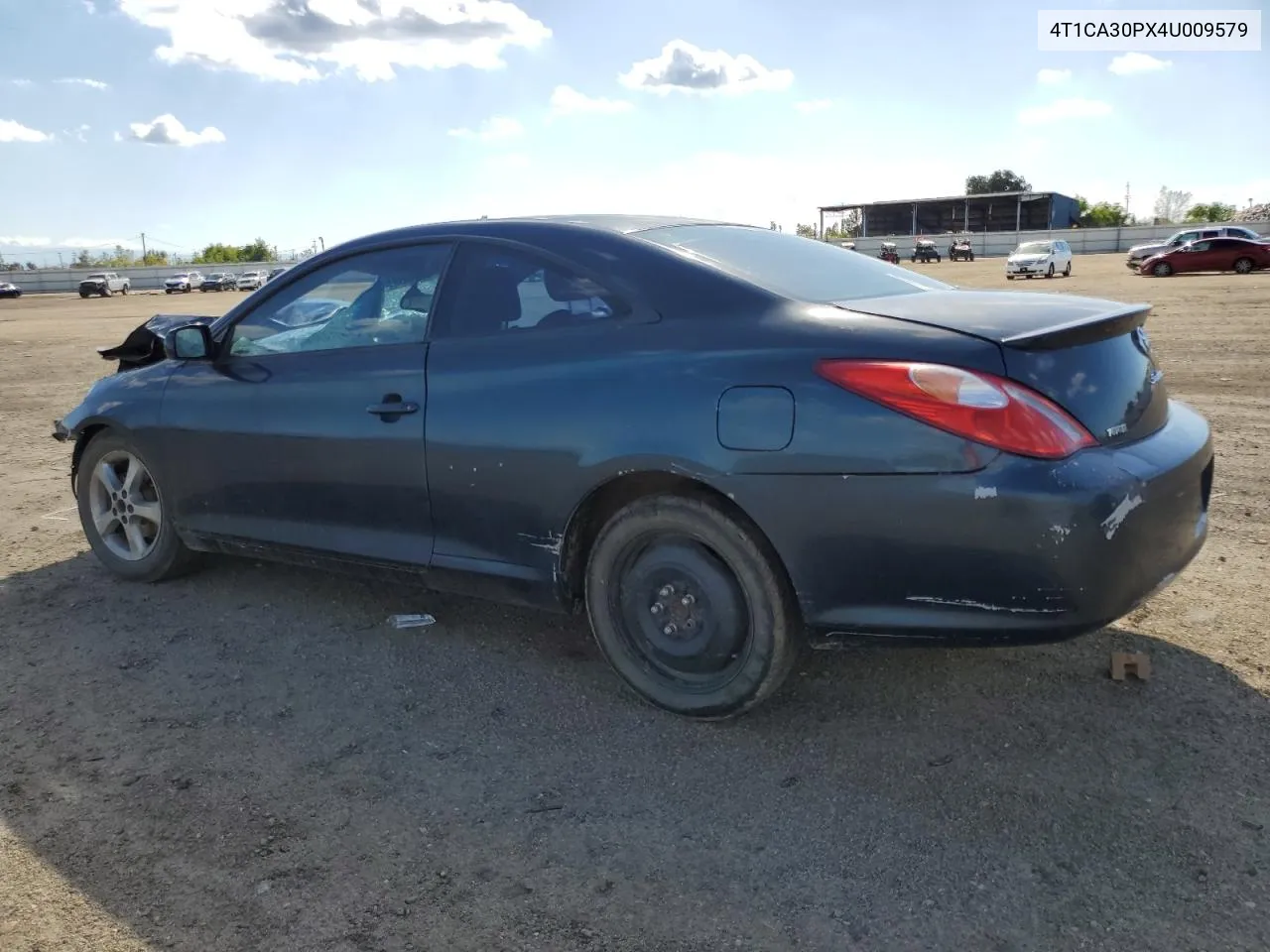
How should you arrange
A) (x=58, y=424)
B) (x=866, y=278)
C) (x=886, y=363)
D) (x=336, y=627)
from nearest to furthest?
(x=886, y=363) < (x=866, y=278) < (x=336, y=627) < (x=58, y=424)

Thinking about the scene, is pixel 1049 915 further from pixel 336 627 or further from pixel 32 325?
pixel 32 325

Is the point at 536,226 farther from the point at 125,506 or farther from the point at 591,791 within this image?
the point at 125,506

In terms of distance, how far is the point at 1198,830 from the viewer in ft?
8.72

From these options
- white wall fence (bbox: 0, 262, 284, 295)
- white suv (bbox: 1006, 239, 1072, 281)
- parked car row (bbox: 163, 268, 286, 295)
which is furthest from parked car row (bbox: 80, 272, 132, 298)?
white suv (bbox: 1006, 239, 1072, 281)

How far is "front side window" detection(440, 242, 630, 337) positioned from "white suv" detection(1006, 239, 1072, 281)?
36.2 meters

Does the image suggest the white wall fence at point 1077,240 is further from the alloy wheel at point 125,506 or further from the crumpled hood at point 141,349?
the alloy wheel at point 125,506

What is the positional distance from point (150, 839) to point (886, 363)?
7.97 ft

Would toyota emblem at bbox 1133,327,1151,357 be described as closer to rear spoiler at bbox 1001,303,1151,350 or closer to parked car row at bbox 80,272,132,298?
rear spoiler at bbox 1001,303,1151,350

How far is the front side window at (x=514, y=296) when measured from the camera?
351 cm

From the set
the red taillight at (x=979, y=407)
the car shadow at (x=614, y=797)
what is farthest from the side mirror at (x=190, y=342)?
the red taillight at (x=979, y=407)

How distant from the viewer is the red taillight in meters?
2.71

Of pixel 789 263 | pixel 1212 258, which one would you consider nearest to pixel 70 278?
pixel 1212 258

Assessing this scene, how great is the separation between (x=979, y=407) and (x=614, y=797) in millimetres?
1510

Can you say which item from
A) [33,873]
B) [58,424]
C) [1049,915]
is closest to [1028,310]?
[1049,915]
